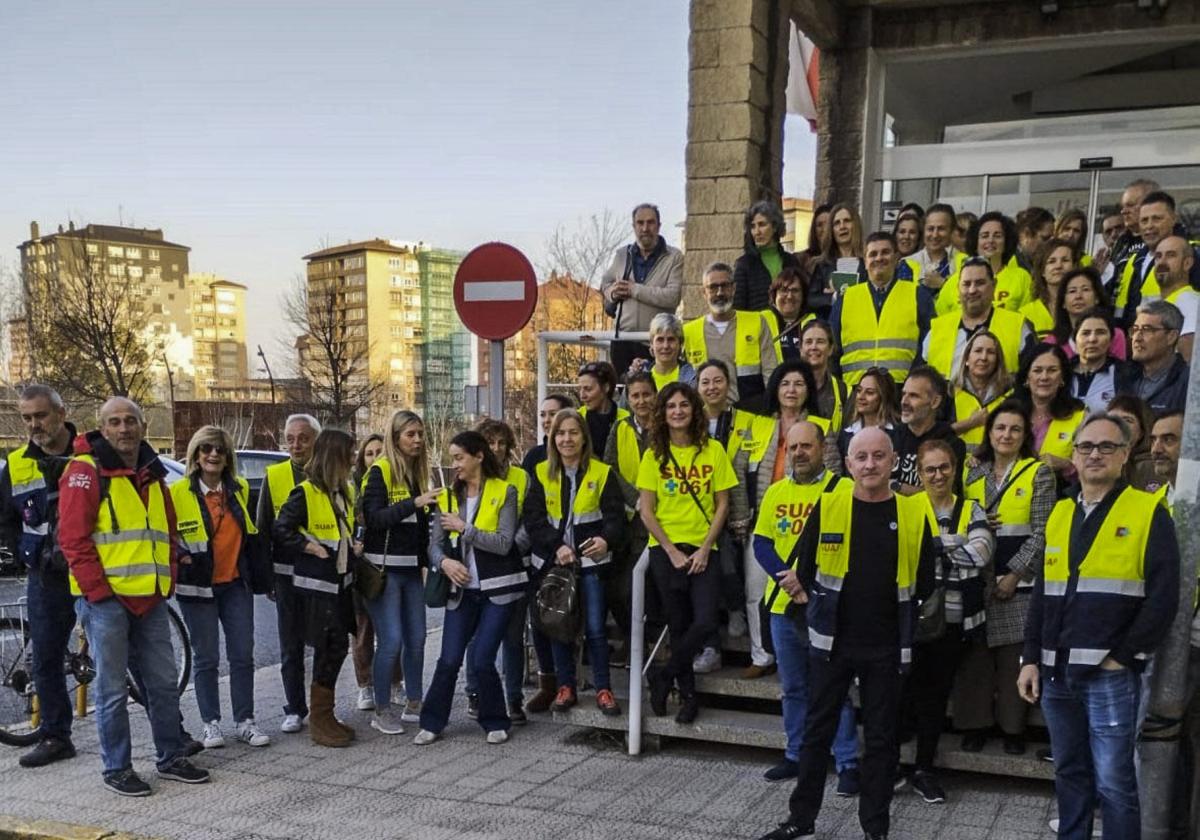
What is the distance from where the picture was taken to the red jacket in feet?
17.0

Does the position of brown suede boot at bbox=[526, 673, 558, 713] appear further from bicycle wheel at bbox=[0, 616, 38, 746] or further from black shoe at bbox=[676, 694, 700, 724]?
bicycle wheel at bbox=[0, 616, 38, 746]

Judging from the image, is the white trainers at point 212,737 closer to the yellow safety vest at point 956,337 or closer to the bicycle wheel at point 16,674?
the bicycle wheel at point 16,674

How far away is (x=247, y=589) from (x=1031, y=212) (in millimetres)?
6611

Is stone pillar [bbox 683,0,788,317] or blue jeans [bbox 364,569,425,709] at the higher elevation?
stone pillar [bbox 683,0,788,317]

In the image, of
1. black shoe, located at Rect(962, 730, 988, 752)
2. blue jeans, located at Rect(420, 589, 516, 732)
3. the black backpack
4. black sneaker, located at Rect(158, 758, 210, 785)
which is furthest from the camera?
blue jeans, located at Rect(420, 589, 516, 732)

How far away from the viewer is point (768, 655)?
5.82 meters

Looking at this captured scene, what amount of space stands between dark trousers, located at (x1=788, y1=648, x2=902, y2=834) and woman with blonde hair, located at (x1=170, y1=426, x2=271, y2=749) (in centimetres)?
345

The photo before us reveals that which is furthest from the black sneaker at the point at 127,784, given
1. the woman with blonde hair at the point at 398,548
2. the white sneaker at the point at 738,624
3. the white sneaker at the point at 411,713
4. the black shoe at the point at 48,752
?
the white sneaker at the point at 738,624

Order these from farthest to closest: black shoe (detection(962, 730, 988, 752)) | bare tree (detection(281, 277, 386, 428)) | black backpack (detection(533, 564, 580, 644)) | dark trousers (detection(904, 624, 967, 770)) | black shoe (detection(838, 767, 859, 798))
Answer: bare tree (detection(281, 277, 386, 428))
black backpack (detection(533, 564, 580, 644))
black shoe (detection(962, 730, 988, 752))
black shoe (detection(838, 767, 859, 798))
dark trousers (detection(904, 624, 967, 770))

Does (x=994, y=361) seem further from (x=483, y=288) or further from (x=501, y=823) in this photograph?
(x=501, y=823)

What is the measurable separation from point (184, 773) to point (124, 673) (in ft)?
2.12

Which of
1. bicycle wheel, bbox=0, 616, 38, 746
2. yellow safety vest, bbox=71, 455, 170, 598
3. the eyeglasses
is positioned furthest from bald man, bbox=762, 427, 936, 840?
bicycle wheel, bbox=0, 616, 38, 746

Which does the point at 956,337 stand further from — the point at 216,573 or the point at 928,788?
the point at 216,573

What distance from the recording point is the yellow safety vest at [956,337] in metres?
6.16
